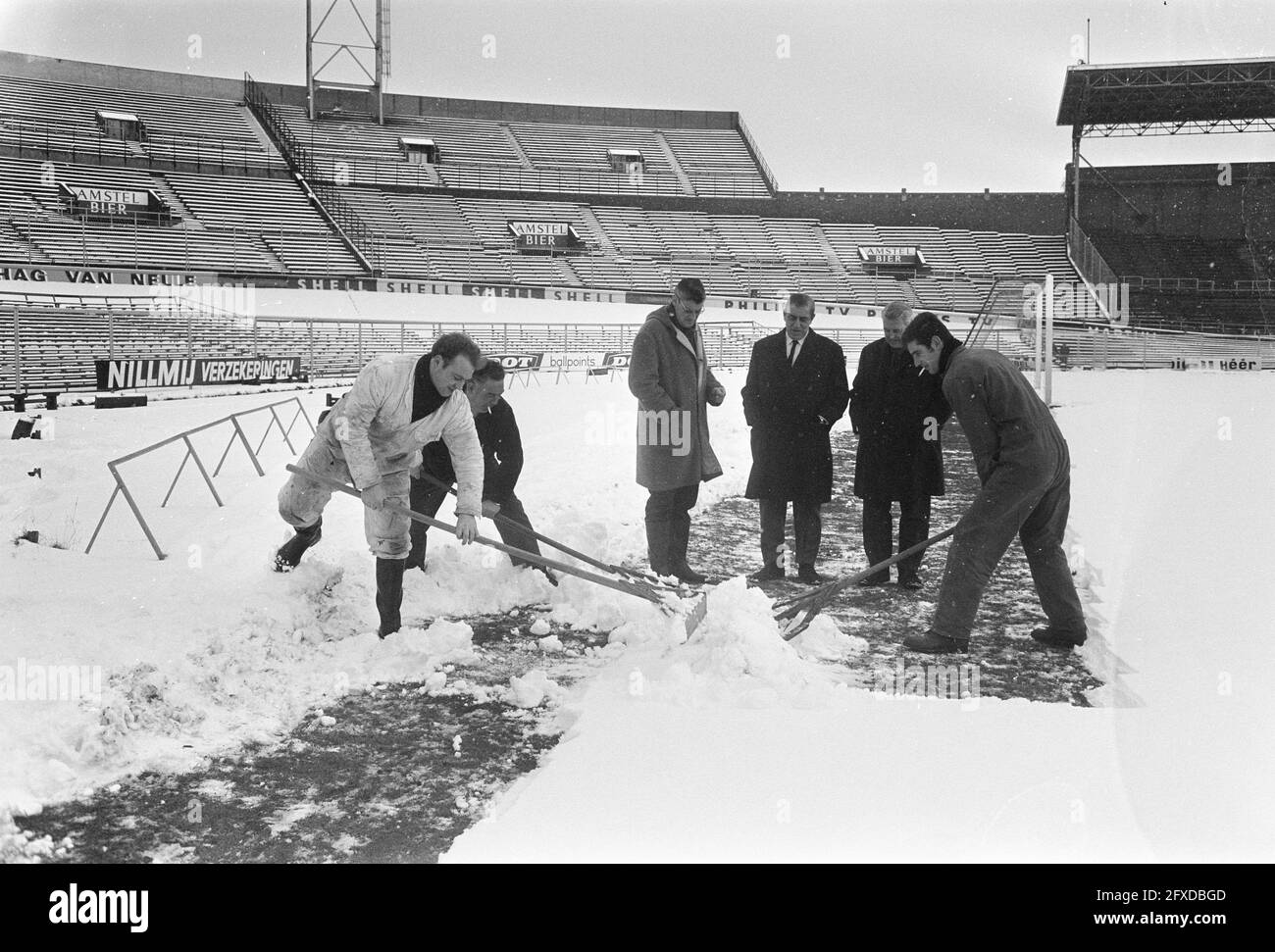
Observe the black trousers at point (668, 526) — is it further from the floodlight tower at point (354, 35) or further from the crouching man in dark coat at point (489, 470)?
the floodlight tower at point (354, 35)

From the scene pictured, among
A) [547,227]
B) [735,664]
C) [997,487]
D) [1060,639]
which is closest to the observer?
[735,664]

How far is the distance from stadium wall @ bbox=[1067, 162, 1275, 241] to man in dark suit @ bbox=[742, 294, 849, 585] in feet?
37.7

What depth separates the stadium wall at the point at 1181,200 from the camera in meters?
16.1

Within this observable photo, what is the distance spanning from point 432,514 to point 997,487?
2.74 m

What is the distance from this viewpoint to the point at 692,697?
3.49 meters

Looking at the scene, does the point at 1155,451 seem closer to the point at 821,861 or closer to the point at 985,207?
the point at 985,207

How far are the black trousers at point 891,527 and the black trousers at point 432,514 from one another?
5.80ft

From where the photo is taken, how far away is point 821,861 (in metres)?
2.21

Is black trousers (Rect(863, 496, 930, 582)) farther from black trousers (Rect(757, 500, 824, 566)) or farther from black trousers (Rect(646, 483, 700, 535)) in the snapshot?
black trousers (Rect(646, 483, 700, 535))

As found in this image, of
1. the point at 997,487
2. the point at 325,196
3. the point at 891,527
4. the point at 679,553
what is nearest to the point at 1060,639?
the point at 997,487

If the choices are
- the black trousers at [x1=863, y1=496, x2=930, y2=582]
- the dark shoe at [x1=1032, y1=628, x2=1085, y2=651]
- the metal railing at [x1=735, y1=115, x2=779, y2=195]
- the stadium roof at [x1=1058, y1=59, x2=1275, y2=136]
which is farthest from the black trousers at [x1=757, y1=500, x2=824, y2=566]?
the stadium roof at [x1=1058, y1=59, x2=1275, y2=136]

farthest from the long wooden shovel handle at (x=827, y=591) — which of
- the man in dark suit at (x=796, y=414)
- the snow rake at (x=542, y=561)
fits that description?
the man in dark suit at (x=796, y=414)

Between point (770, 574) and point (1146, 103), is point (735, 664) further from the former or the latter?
point (1146, 103)
